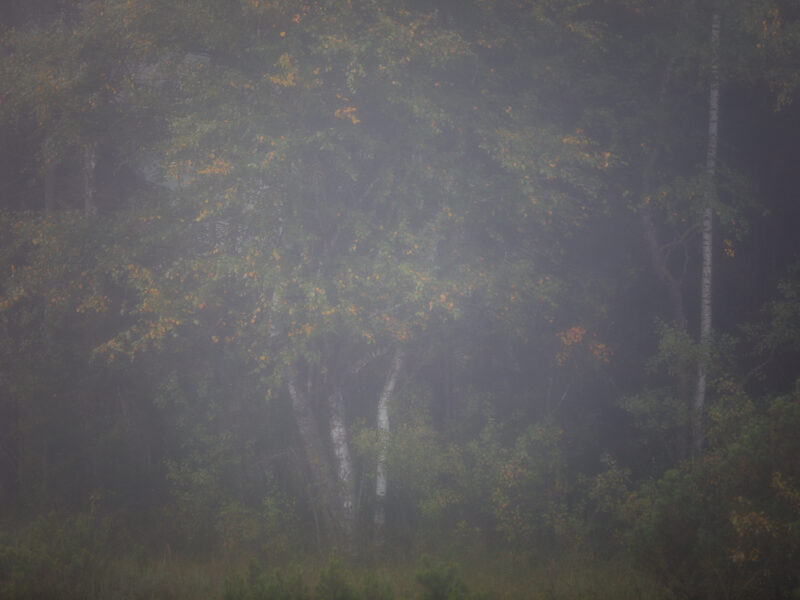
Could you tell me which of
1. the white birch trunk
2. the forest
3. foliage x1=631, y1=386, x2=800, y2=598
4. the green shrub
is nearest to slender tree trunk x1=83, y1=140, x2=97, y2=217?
the forest

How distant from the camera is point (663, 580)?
6.48 meters

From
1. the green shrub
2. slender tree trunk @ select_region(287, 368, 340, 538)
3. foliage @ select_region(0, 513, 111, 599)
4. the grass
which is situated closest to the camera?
the green shrub

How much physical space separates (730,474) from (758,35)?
727 cm

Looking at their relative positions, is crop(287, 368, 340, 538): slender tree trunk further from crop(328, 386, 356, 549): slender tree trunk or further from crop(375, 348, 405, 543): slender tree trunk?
crop(375, 348, 405, 543): slender tree trunk

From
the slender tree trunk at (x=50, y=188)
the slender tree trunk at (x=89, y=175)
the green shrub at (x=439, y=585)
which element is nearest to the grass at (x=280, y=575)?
the green shrub at (x=439, y=585)

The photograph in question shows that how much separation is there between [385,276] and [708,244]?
5.50m

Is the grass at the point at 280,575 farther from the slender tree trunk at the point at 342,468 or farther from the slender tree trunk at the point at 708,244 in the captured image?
the slender tree trunk at the point at 708,244

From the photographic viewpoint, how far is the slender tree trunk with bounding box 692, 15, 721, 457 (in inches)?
405

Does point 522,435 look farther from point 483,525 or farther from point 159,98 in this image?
point 159,98

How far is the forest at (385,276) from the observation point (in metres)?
9.58

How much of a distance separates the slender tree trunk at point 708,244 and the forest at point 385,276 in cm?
6

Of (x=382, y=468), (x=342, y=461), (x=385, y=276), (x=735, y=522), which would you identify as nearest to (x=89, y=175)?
(x=385, y=276)

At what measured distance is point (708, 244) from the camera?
→ 10938 mm

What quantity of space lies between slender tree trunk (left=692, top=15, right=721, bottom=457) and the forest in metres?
0.06
